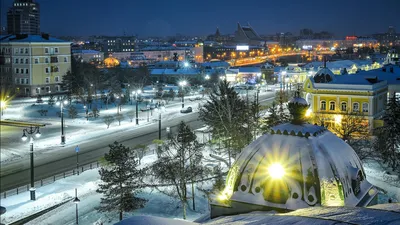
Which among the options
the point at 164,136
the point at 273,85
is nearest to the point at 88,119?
the point at 164,136

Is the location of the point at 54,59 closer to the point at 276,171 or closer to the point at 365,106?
the point at 365,106

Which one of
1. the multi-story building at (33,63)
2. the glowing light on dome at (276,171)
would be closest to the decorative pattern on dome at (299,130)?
the glowing light on dome at (276,171)

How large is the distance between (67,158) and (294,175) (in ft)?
92.1

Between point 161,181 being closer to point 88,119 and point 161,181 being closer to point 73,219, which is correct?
point 73,219

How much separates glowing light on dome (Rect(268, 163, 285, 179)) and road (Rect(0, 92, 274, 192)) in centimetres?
2160

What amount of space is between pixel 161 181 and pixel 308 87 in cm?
2655

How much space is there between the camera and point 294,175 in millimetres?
12203

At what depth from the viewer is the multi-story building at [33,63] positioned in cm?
8069

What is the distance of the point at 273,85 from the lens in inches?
4151

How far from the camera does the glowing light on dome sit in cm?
1225

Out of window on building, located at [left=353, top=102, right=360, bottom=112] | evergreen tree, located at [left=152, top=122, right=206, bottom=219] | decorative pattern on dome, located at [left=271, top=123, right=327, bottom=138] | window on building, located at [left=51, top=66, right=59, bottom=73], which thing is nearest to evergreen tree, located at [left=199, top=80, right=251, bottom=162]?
evergreen tree, located at [left=152, top=122, right=206, bottom=219]

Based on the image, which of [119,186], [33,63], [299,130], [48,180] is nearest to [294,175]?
[299,130]

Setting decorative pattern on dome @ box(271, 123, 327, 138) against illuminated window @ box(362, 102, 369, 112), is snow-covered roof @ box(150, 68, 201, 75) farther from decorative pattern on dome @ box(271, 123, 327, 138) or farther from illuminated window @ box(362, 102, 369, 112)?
decorative pattern on dome @ box(271, 123, 327, 138)

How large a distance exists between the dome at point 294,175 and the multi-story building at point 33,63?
71944 mm
